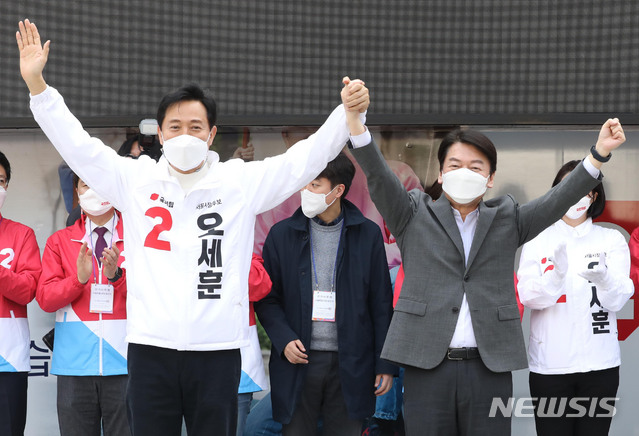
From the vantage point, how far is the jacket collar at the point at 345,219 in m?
3.96

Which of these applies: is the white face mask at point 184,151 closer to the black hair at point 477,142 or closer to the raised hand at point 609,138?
the black hair at point 477,142

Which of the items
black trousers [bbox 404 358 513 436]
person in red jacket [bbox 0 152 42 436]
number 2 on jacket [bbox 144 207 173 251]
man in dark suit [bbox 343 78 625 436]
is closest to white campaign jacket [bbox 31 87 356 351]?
number 2 on jacket [bbox 144 207 173 251]

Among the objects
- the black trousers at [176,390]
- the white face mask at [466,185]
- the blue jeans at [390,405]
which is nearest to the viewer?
the black trousers at [176,390]

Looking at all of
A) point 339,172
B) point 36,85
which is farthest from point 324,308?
point 36,85

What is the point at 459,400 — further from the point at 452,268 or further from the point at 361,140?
the point at 361,140

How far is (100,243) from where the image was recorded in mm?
4051

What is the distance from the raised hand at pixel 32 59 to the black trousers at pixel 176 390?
946mm

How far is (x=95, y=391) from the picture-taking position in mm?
3865

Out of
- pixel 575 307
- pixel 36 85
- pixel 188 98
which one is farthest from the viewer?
pixel 575 307

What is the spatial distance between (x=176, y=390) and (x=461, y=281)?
1.13 meters

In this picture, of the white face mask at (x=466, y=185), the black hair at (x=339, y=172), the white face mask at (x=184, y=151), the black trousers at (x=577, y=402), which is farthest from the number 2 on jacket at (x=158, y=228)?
the black trousers at (x=577, y=402)

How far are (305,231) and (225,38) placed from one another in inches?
48.0

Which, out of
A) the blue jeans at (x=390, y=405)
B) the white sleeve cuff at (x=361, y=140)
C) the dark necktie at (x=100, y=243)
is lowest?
the blue jeans at (x=390, y=405)

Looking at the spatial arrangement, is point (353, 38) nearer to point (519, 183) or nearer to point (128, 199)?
point (519, 183)
